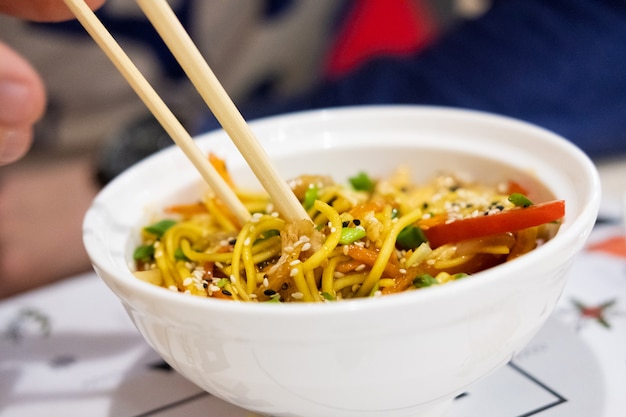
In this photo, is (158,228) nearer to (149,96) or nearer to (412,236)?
(149,96)

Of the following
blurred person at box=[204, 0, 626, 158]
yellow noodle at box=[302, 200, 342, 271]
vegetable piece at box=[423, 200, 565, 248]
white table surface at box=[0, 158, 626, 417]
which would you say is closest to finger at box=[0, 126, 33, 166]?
white table surface at box=[0, 158, 626, 417]

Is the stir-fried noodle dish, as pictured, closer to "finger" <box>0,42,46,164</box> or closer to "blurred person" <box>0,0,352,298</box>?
"finger" <box>0,42,46,164</box>

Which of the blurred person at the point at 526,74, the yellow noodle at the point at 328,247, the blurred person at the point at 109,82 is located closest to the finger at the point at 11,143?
the yellow noodle at the point at 328,247

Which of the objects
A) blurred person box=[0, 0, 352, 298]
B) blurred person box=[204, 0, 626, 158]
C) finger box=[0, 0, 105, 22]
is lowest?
blurred person box=[204, 0, 626, 158]

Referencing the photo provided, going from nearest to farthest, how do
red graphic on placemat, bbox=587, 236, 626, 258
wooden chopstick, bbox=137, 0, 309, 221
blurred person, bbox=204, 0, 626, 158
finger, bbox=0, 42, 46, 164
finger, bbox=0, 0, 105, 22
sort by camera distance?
wooden chopstick, bbox=137, 0, 309, 221, finger, bbox=0, 42, 46, 164, finger, bbox=0, 0, 105, 22, red graphic on placemat, bbox=587, 236, 626, 258, blurred person, bbox=204, 0, 626, 158

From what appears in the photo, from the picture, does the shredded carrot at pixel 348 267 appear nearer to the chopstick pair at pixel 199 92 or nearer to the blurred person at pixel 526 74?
the chopstick pair at pixel 199 92

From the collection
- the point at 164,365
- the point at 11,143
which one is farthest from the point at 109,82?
the point at 164,365

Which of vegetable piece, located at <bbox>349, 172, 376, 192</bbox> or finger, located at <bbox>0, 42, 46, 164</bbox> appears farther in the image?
vegetable piece, located at <bbox>349, 172, 376, 192</bbox>
